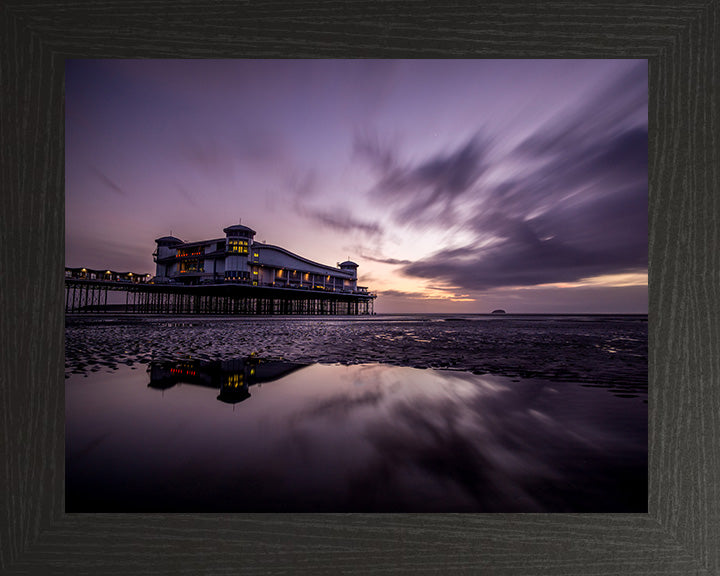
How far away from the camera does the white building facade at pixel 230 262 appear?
35906 millimetres

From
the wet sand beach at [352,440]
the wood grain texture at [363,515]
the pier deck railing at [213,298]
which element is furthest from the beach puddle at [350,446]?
the pier deck railing at [213,298]

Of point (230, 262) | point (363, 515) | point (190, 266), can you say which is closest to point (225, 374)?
point (363, 515)

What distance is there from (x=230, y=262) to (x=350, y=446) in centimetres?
3709

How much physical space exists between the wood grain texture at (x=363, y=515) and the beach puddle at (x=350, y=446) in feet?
0.93

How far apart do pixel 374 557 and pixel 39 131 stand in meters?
2.39

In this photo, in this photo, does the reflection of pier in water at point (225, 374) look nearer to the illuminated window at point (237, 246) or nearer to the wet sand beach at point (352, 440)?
the wet sand beach at point (352, 440)

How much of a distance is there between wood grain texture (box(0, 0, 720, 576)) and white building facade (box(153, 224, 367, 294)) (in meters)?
35.3

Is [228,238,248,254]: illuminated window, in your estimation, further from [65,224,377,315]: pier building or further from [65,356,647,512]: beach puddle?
[65,356,647,512]: beach puddle

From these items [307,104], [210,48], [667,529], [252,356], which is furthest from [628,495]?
[252,356]

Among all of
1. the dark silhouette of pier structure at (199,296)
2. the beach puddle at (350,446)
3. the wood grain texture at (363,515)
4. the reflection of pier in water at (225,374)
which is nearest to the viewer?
the wood grain texture at (363,515)

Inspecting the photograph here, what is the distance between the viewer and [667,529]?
51.4 inches

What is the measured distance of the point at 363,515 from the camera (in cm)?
129

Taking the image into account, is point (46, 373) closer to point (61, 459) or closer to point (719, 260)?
point (61, 459)

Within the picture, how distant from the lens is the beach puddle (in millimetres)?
1613
